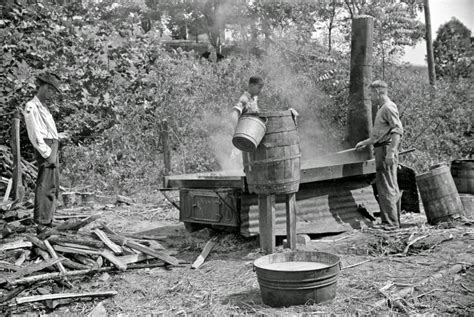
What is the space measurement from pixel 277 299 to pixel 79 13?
966 cm

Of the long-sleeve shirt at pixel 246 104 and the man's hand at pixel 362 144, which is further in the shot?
the man's hand at pixel 362 144

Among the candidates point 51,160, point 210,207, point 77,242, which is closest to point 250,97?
point 210,207

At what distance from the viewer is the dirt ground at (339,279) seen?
4660 millimetres

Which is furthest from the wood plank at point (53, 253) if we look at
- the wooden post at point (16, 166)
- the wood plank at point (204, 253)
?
the wooden post at point (16, 166)

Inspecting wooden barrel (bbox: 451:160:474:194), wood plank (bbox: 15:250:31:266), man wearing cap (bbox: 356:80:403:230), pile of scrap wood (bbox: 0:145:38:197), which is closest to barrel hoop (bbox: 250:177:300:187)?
man wearing cap (bbox: 356:80:403:230)

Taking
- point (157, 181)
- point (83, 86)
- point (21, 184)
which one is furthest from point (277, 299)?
point (83, 86)

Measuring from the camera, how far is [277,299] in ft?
15.2

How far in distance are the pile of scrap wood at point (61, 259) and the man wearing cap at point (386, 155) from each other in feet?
11.1

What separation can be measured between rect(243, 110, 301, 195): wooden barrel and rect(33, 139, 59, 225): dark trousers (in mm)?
2779

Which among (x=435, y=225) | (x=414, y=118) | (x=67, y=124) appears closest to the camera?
(x=435, y=225)

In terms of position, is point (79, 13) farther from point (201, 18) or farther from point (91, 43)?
point (201, 18)

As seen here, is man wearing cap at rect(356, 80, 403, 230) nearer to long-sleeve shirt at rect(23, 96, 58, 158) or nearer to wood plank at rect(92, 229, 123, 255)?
wood plank at rect(92, 229, 123, 255)

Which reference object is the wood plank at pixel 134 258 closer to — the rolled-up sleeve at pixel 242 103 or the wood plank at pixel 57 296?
the wood plank at pixel 57 296

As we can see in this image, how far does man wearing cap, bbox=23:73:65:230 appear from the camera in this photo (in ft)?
22.2
